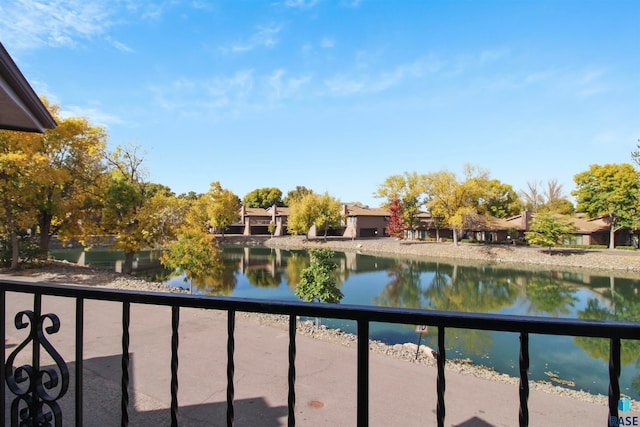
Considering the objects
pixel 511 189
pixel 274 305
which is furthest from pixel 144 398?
pixel 511 189

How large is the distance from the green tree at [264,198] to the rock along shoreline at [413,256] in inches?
816

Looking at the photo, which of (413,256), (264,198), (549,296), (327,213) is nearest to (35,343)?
(549,296)

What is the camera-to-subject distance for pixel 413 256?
39000 millimetres

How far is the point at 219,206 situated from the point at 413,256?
26.2 m

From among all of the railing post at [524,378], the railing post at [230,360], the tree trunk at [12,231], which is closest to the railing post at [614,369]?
the railing post at [524,378]

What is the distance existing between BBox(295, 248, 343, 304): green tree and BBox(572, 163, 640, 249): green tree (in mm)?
32791

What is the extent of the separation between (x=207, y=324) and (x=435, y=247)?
35.2 m

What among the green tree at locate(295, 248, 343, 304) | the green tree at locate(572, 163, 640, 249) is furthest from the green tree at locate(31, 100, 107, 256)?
the green tree at locate(572, 163, 640, 249)

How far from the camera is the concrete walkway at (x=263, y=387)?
15.6ft

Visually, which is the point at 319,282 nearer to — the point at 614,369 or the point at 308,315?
the point at 308,315

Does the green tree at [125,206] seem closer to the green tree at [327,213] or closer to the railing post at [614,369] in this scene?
the railing post at [614,369]

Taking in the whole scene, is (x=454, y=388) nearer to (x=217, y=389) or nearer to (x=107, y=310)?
(x=217, y=389)

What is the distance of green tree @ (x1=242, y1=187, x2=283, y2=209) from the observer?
2874 inches

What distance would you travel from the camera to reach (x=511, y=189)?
51844mm
